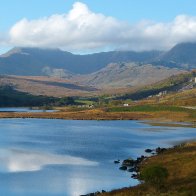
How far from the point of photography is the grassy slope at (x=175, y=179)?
203 ft

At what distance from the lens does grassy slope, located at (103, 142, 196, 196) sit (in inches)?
2432

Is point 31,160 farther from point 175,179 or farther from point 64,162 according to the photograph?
point 175,179

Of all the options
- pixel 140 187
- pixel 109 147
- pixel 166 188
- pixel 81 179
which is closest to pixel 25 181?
pixel 81 179

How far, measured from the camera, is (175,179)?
78.5 meters

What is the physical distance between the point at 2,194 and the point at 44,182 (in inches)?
428

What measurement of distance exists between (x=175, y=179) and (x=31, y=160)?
143 ft

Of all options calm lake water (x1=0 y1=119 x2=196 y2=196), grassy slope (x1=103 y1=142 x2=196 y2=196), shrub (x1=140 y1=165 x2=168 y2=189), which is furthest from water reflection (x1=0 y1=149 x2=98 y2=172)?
shrub (x1=140 y1=165 x2=168 y2=189)

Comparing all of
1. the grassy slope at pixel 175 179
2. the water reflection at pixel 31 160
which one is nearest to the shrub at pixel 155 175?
the grassy slope at pixel 175 179

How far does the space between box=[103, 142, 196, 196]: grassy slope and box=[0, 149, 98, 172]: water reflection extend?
17205 millimetres

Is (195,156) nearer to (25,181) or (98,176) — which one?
(98,176)

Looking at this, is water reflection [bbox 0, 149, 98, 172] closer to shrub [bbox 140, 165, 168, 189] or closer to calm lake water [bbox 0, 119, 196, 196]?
calm lake water [bbox 0, 119, 196, 196]

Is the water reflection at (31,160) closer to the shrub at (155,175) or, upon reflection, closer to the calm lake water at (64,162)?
the calm lake water at (64,162)

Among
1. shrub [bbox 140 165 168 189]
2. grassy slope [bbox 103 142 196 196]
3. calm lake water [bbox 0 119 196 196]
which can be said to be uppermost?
shrub [bbox 140 165 168 189]

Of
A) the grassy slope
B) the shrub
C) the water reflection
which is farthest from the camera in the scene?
the water reflection
